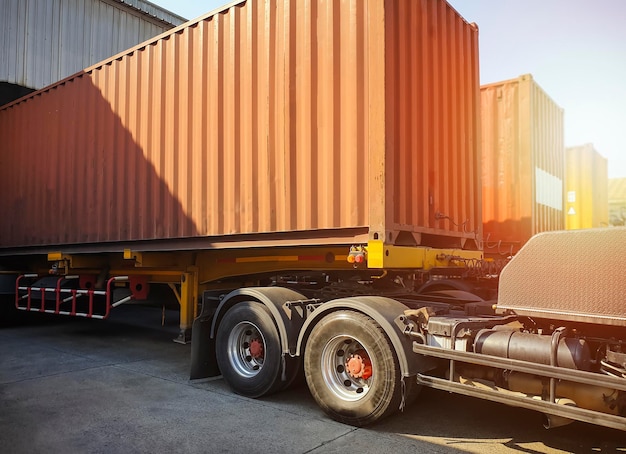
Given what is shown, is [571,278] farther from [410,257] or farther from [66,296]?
[66,296]

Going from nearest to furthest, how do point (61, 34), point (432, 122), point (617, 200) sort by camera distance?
point (432, 122)
point (61, 34)
point (617, 200)

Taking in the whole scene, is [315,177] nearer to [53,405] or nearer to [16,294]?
[53,405]

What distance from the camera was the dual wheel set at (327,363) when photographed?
400 centimetres

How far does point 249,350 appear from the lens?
5258 mm

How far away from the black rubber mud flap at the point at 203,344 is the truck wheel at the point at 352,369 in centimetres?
154

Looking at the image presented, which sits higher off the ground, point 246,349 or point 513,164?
point 513,164

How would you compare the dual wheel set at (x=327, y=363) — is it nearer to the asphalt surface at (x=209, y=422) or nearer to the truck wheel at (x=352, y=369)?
the truck wheel at (x=352, y=369)

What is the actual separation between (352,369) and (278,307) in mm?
1002

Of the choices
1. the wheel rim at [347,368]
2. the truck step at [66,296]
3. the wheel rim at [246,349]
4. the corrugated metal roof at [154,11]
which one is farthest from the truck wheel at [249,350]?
the corrugated metal roof at [154,11]

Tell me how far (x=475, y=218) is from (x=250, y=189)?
8.93 feet

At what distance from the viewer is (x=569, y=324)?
3.43 metres

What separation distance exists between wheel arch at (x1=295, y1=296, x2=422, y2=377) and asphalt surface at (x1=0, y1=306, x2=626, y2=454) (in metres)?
0.57

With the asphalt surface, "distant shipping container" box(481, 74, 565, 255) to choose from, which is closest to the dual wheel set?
the asphalt surface

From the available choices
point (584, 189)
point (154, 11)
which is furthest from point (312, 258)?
point (154, 11)
